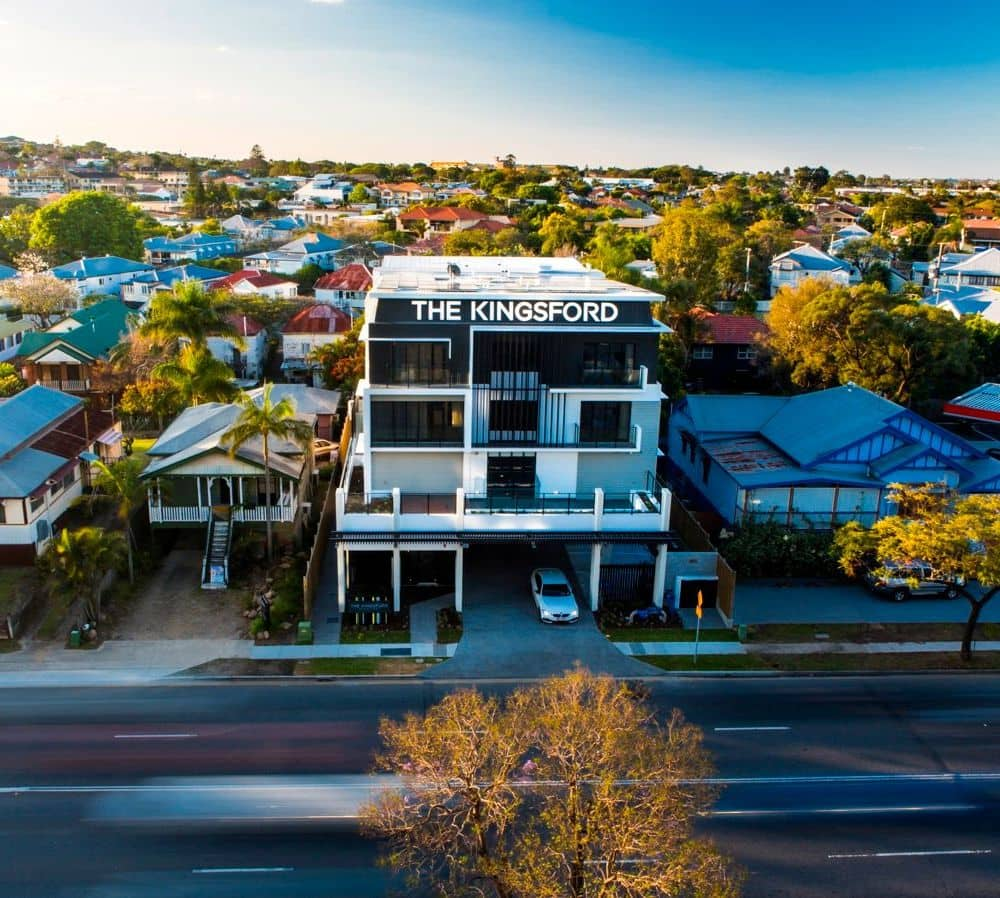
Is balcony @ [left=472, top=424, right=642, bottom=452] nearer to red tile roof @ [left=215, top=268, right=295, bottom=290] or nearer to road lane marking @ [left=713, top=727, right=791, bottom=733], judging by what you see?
road lane marking @ [left=713, top=727, right=791, bottom=733]

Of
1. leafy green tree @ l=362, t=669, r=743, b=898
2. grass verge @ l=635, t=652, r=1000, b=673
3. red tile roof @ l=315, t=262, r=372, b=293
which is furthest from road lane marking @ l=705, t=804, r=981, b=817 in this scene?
red tile roof @ l=315, t=262, r=372, b=293

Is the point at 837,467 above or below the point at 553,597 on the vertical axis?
above

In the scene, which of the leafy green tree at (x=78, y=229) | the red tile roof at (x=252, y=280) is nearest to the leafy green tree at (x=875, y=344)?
the red tile roof at (x=252, y=280)

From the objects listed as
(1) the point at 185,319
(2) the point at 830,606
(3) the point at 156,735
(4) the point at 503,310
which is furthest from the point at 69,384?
(2) the point at 830,606

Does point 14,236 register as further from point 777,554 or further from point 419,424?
point 777,554

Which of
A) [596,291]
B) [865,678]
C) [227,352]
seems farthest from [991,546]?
[227,352]

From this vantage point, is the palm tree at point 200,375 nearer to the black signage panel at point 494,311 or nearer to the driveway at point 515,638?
the black signage panel at point 494,311

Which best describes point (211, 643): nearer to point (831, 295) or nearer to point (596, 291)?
point (596, 291)
